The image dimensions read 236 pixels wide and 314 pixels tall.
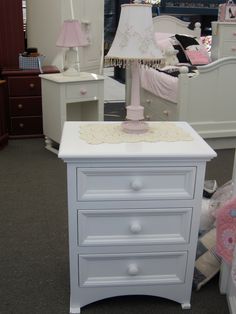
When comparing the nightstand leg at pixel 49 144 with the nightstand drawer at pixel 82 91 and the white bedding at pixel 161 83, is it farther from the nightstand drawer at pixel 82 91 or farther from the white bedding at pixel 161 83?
the white bedding at pixel 161 83

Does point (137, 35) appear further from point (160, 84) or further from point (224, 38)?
point (224, 38)

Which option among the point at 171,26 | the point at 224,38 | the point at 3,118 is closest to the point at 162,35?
the point at 171,26

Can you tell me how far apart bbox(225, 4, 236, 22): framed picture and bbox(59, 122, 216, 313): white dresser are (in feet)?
10.0

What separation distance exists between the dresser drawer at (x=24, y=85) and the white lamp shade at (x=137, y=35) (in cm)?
228

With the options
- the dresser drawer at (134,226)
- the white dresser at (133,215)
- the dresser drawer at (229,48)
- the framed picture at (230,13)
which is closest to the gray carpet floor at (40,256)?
the white dresser at (133,215)

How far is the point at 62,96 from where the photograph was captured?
9.98ft

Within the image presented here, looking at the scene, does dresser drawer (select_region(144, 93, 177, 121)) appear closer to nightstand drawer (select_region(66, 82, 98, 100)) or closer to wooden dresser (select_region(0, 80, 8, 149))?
nightstand drawer (select_region(66, 82, 98, 100))

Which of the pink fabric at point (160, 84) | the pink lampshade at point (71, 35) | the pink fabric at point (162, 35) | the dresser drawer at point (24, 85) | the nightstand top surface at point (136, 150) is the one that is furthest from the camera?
the pink fabric at point (162, 35)

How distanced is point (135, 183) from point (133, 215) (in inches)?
5.6

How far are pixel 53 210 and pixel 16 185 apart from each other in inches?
19.7

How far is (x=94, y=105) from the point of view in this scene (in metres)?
3.42

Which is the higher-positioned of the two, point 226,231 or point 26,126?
point 226,231

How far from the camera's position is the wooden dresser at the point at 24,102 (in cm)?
355

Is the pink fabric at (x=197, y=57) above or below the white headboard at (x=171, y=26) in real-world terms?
below
